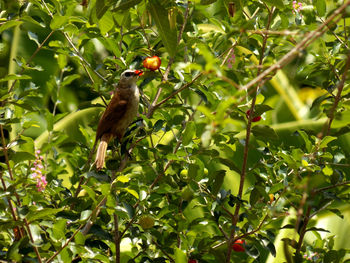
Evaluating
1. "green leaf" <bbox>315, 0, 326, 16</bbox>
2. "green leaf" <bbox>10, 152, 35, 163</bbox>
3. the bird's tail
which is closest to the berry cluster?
"green leaf" <bbox>10, 152, 35, 163</bbox>

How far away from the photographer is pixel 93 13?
2088 millimetres

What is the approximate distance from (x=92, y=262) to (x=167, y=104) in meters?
0.77

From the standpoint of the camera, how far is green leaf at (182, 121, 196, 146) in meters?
2.33

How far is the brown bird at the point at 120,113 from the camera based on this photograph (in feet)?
8.79

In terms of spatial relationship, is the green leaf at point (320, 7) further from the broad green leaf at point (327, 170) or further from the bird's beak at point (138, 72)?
the bird's beak at point (138, 72)

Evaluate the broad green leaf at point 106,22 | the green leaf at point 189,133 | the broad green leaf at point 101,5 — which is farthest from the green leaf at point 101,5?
the green leaf at point 189,133

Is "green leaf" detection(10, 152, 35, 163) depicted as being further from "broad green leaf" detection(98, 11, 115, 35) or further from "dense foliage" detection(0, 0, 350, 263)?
"broad green leaf" detection(98, 11, 115, 35)

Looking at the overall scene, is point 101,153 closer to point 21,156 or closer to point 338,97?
point 21,156

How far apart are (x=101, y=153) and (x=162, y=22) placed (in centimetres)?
114

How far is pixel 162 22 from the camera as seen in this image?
1.72 m

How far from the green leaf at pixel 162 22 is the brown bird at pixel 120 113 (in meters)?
0.91

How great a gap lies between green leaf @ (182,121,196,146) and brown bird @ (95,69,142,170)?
0.44m

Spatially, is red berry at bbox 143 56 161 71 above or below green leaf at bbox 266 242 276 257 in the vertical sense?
above

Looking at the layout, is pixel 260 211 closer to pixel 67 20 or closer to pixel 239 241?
pixel 239 241
